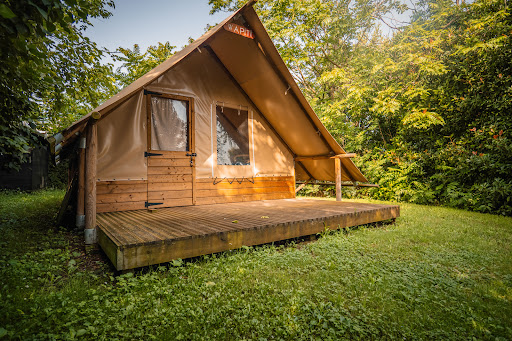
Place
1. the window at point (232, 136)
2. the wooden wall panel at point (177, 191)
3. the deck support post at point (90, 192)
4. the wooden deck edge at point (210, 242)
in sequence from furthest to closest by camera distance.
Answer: the window at point (232, 136) → the wooden wall panel at point (177, 191) → the deck support post at point (90, 192) → the wooden deck edge at point (210, 242)

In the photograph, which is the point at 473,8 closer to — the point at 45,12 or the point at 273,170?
the point at 273,170

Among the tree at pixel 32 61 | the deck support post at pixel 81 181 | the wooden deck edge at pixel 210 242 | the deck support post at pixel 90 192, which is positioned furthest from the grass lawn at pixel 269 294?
the tree at pixel 32 61

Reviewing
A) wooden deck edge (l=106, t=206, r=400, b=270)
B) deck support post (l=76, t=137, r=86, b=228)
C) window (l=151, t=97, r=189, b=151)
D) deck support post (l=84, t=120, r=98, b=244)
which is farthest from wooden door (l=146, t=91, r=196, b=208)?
wooden deck edge (l=106, t=206, r=400, b=270)

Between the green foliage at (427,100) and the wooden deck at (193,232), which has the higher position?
the green foliage at (427,100)

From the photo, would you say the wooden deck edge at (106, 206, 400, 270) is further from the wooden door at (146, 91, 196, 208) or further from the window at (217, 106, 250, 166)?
the window at (217, 106, 250, 166)

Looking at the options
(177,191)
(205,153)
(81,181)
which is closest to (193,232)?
(81,181)

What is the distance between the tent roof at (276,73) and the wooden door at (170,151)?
2.18 feet

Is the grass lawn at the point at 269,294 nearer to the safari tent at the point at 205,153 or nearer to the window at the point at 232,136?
the safari tent at the point at 205,153

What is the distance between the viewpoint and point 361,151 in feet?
30.7

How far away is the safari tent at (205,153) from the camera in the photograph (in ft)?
9.51

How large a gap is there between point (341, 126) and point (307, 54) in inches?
141

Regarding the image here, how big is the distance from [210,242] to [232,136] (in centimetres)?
332

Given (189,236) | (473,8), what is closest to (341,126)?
(473,8)

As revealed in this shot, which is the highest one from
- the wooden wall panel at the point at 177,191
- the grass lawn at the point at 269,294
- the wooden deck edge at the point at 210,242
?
the wooden wall panel at the point at 177,191
